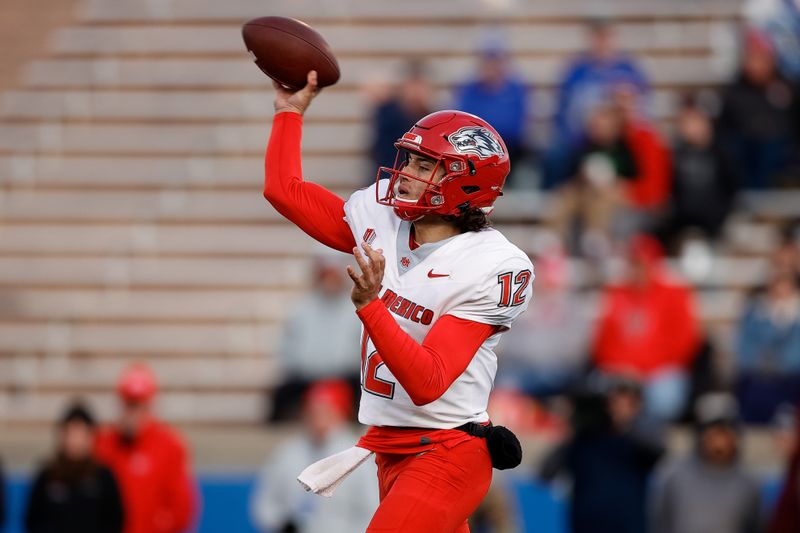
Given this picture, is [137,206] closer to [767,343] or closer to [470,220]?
[767,343]

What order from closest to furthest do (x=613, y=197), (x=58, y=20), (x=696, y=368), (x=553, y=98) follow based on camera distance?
(x=696, y=368) < (x=613, y=197) < (x=553, y=98) < (x=58, y=20)

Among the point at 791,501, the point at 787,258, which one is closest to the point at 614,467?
the point at 791,501

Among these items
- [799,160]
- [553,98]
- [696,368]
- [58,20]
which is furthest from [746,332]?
[58,20]

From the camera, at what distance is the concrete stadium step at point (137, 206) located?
459 inches

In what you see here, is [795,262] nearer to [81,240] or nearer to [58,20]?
[81,240]

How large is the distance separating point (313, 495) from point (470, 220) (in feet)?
12.8

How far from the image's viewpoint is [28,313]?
11484 mm

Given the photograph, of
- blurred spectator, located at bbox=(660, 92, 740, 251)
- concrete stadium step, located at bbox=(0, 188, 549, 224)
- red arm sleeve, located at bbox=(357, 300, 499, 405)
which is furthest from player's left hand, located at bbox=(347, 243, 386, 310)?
concrete stadium step, located at bbox=(0, 188, 549, 224)

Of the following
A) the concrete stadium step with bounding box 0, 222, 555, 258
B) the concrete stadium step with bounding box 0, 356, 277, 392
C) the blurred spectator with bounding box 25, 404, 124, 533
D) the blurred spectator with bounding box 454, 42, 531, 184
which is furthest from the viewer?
the concrete stadium step with bounding box 0, 222, 555, 258

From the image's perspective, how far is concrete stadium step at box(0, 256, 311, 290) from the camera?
1123 cm

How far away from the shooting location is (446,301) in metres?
4.21

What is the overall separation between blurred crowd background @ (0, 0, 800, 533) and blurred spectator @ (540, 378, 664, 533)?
2 centimetres

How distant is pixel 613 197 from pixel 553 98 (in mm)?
1991

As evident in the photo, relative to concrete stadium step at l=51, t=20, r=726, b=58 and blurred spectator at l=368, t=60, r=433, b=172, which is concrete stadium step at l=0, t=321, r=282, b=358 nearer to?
blurred spectator at l=368, t=60, r=433, b=172
